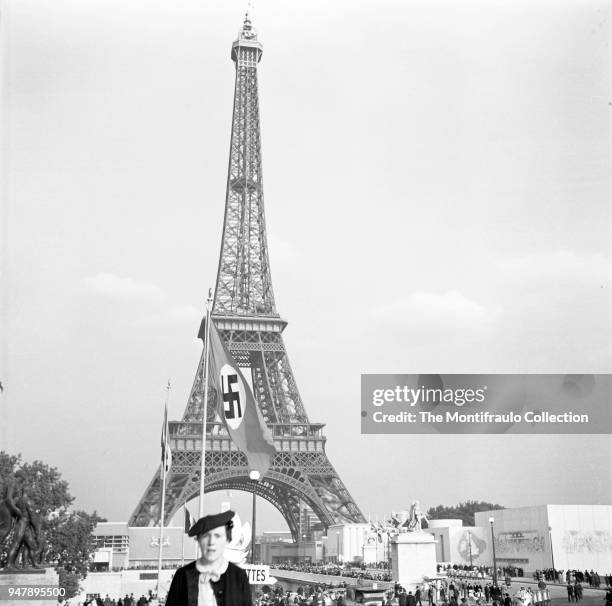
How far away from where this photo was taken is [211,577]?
A: 12.0 feet

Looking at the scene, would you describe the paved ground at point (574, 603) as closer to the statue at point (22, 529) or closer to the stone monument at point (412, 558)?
the stone monument at point (412, 558)

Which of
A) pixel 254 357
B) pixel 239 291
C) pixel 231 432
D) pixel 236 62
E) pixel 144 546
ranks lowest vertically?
pixel 144 546

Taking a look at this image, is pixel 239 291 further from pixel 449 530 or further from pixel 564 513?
pixel 564 513

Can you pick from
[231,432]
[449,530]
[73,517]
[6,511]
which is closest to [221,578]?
[231,432]

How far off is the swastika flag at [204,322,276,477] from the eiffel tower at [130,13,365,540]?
38291 millimetres

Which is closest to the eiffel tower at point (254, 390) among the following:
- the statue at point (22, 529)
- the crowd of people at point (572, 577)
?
the crowd of people at point (572, 577)

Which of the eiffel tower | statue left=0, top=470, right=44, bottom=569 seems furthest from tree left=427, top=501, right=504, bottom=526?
statue left=0, top=470, right=44, bottom=569

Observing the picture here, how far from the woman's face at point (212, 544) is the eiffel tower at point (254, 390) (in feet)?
167

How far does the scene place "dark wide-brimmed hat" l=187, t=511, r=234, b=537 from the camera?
3697 millimetres

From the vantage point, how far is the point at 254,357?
62719 millimetres

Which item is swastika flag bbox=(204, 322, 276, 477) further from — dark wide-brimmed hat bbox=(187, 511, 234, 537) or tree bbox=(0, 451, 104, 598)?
tree bbox=(0, 451, 104, 598)

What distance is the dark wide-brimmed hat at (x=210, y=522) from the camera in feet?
12.1

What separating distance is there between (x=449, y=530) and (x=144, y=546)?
73.4ft

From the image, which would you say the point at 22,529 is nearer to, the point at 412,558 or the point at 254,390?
the point at 412,558
